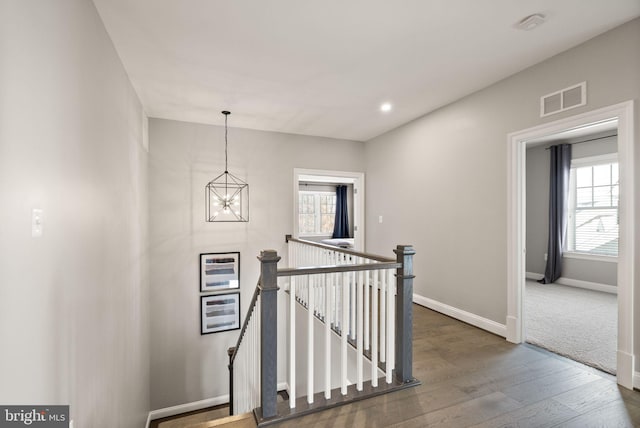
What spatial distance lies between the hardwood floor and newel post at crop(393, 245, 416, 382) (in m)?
0.15

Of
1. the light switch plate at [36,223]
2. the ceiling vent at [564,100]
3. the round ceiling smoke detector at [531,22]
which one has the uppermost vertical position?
the round ceiling smoke detector at [531,22]

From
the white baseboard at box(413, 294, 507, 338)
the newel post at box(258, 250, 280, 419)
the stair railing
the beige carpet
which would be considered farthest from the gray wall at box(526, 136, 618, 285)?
the newel post at box(258, 250, 280, 419)

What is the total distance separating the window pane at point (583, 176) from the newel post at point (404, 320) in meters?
5.16

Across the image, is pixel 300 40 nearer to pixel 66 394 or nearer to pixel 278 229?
pixel 66 394

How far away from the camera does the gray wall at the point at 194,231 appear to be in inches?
173

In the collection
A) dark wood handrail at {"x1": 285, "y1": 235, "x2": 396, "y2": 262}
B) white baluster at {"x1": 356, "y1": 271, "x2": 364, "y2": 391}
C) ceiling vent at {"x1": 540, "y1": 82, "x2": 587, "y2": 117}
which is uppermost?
ceiling vent at {"x1": 540, "y1": 82, "x2": 587, "y2": 117}

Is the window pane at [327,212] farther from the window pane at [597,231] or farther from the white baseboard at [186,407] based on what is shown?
the window pane at [597,231]

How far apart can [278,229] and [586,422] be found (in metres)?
4.19

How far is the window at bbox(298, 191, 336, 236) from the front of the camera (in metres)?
9.52

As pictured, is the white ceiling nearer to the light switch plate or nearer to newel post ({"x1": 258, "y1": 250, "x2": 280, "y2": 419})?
the light switch plate

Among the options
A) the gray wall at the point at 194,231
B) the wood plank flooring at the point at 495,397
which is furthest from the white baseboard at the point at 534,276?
the gray wall at the point at 194,231

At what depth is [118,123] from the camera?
265 centimetres

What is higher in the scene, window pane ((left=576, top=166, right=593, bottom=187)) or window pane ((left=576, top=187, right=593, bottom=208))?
window pane ((left=576, top=166, right=593, bottom=187))

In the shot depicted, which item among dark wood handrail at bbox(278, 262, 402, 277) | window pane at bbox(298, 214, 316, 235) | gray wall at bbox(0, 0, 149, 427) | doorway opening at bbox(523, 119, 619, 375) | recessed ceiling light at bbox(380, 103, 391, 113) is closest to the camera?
gray wall at bbox(0, 0, 149, 427)
